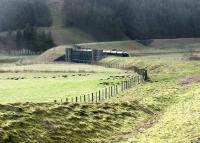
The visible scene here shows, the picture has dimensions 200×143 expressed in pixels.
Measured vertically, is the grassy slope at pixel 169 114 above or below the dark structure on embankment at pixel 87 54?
above

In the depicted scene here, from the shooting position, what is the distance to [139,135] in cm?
3875

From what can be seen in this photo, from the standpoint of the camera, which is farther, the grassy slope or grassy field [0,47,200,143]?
the grassy slope

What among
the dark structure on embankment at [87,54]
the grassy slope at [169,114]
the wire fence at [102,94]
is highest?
the grassy slope at [169,114]

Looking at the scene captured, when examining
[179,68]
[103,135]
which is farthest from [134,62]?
[103,135]

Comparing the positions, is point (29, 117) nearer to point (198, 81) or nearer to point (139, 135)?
point (139, 135)

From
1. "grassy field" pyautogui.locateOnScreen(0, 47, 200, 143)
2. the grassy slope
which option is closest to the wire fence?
the grassy slope

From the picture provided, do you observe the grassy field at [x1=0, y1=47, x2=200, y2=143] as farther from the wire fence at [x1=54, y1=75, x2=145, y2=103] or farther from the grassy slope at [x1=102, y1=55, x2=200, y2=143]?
the wire fence at [x1=54, y1=75, x2=145, y2=103]

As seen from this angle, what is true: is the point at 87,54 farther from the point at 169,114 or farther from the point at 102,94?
the point at 169,114

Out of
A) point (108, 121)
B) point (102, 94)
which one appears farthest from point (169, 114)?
point (102, 94)

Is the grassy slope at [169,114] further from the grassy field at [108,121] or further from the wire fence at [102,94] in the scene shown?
the wire fence at [102,94]

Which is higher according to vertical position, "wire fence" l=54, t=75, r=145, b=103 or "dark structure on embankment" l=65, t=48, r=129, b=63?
"wire fence" l=54, t=75, r=145, b=103

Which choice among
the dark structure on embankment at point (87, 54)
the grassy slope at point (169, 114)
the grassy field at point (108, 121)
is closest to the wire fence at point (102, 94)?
the grassy slope at point (169, 114)

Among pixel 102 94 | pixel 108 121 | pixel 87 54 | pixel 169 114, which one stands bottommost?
pixel 87 54

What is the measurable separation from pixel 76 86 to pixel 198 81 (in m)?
22.2
